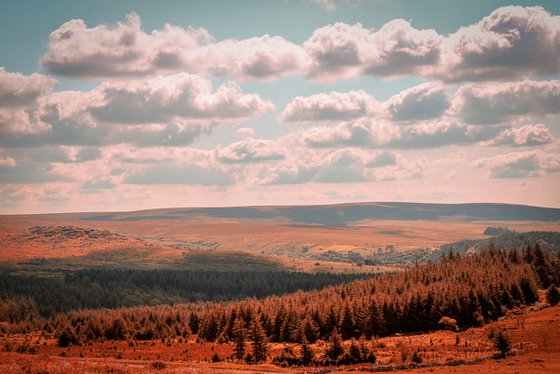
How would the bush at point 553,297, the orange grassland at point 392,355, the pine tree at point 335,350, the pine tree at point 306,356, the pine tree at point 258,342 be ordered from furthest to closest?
1. the bush at point 553,297
2. the pine tree at point 258,342
3. the pine tree at point 306,356
4. the pine tree at point 335,350
5. the orange grassland at point 392,355

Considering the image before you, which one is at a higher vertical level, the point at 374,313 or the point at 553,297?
the point at 553,297

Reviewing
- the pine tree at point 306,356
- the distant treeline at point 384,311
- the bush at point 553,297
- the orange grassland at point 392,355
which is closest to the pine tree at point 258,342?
the orange grassland at point 392,355

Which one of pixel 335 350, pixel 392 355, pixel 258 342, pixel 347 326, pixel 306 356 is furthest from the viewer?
pixel 347 326

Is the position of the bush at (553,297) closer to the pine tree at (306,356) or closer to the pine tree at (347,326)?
the pine tree at (347,326)

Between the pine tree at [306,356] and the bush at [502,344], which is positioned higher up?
the bush at [502,344]

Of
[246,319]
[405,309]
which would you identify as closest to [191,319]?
[246,319]

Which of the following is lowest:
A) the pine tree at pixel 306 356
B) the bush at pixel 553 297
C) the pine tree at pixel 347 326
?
the pine tree at pixel 347 326

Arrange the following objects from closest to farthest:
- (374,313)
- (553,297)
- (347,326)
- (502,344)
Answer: (502,344) → (347,326) → (374,313) → (553,297)

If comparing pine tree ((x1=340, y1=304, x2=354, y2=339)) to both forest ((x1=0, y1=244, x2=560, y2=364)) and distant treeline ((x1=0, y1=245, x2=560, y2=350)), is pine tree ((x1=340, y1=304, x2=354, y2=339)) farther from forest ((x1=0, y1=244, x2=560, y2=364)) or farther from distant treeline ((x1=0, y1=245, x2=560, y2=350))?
forest ((x1=0, y1=244, x2=560, y2=364))

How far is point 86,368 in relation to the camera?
7475 centimetres

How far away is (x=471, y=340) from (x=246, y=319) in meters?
67.0

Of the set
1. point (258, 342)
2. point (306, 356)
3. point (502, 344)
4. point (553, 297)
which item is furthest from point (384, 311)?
point (502, 344)

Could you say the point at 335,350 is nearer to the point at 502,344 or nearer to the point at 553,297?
the point at 502,344

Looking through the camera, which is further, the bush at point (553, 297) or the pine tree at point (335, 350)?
the bush at point (553, 297)
